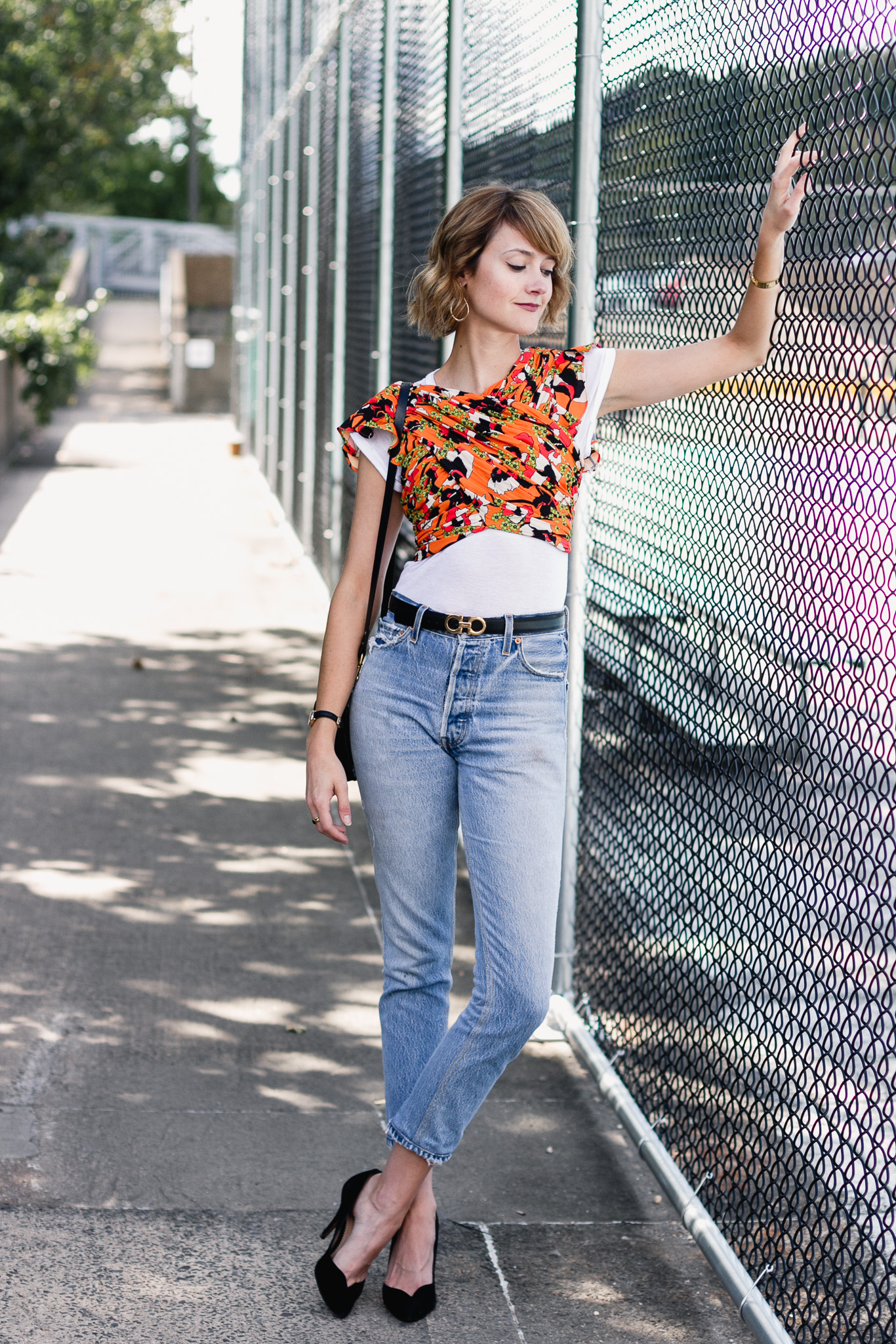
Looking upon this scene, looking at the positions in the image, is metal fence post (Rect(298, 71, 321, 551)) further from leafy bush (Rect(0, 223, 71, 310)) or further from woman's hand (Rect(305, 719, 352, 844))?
leafy bush (Rect(0, 223, 71, 310))

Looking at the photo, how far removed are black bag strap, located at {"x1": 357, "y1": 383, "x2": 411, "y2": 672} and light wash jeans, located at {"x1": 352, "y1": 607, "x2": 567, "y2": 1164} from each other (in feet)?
0.28

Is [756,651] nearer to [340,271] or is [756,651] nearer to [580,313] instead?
[580,313]

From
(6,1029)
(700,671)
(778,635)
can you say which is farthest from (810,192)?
(6,1029)

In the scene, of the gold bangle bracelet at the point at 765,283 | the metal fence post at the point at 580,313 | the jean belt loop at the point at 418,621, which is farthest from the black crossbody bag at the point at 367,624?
the metal fence post at the point at 580,313

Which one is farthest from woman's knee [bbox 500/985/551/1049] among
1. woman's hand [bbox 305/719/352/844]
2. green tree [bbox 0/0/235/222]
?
green tree [bbox 0/0/235/222]

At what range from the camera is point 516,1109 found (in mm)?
3789

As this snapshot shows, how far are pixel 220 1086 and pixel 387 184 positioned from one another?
4.81 m

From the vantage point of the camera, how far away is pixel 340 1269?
2850 mm

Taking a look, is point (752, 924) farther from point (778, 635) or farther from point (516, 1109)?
point (516, 1109)

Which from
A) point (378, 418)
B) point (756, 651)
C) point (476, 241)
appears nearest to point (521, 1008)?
point (756, 651)

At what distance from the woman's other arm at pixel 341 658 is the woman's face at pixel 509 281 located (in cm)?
35

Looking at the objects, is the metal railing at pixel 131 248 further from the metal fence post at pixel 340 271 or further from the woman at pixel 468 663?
the woman at pixel 468 663

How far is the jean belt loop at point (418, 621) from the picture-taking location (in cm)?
272

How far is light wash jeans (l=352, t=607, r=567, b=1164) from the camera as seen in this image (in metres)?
2.70
